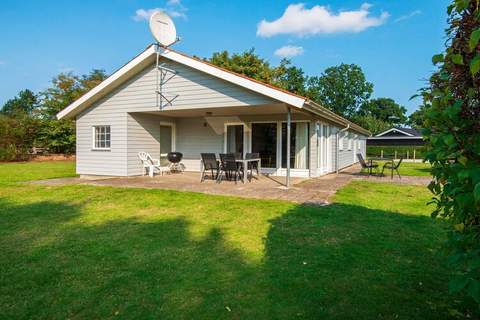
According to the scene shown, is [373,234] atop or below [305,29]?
below

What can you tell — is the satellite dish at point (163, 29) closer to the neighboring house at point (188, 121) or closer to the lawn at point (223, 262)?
the neighboring house at point (188, 121)

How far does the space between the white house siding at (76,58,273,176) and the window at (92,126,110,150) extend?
0.62 feet

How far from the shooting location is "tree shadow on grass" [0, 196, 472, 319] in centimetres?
252

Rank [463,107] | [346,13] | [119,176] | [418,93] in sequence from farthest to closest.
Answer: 1. [346,13]
2. [119,176]
3. [418,93]
4. [463,107]

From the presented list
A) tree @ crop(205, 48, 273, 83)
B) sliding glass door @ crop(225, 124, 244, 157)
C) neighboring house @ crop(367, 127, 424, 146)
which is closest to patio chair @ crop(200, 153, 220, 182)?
sliding glass door @ crop(225, 124, 244, 157)

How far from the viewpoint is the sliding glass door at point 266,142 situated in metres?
12.1

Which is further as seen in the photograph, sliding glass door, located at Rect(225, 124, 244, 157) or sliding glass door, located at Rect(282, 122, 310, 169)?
sliding glass door, located at Rect(225, 124, 244, 157)

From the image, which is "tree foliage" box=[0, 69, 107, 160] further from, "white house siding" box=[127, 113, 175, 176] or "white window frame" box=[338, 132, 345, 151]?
"white window frame" box=[338, 132, 345, 151]

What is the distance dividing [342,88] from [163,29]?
182 feet

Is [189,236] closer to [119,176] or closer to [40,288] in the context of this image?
[40,288]

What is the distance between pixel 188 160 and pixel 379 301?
11.8 metres

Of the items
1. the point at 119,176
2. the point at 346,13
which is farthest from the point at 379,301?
the point at 346,13

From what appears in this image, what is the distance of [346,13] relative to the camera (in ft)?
68.0

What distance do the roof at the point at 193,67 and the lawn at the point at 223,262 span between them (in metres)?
3.14
